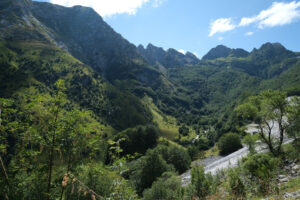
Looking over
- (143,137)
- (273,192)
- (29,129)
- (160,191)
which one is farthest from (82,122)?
(143,137)

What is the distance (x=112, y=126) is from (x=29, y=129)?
7719 inches

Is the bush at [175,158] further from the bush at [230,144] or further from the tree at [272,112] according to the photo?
the tree at [272,112]

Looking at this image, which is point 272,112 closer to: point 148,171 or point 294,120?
point 294,120

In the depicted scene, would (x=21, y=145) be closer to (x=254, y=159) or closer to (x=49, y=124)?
(x=49, y=124)

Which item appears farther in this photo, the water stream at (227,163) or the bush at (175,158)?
the bush at (175,158)

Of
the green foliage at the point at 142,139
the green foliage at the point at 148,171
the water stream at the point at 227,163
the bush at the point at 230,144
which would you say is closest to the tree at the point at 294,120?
the water stream at the point at 227,163

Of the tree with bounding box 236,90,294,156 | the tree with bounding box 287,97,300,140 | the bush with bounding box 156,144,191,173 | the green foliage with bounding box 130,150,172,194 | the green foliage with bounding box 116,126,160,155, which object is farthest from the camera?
the green foliage with bounding box 116,126,160,155

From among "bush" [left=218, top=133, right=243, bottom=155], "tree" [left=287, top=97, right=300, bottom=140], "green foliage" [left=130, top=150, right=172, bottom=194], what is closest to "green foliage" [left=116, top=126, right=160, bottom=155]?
"bush" [left=218, top=133, right=243, bottom=155]

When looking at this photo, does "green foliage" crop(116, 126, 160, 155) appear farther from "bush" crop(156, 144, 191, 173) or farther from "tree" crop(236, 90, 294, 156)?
"tree" crop(236, 90, 294, 156)

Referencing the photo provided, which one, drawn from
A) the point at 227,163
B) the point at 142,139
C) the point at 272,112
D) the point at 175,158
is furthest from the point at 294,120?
the point at 142,139

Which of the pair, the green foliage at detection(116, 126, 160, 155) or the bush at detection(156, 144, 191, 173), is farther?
the green foliage at detection(116, 126, 160, 155)

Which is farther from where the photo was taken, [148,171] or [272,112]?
[148,171]

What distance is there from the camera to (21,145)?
17.1 feet

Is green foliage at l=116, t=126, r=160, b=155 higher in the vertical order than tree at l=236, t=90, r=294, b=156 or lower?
lower
